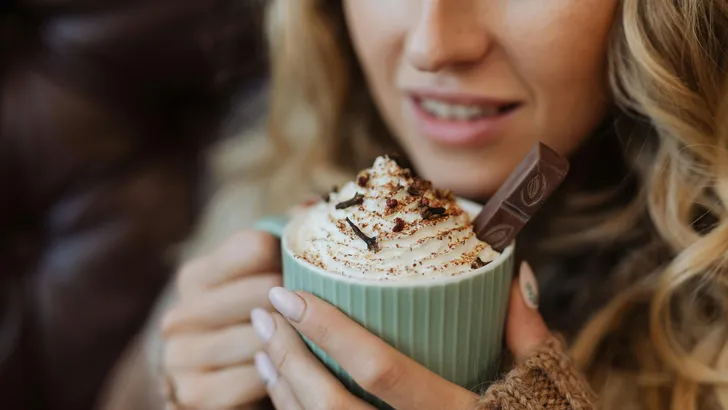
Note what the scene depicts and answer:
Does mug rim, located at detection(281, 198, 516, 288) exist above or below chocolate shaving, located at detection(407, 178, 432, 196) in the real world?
below

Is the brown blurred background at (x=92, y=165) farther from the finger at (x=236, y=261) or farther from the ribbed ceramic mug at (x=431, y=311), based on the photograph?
the ribbed ceramic mug at (x=431, y=311)

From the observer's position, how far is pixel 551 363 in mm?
570

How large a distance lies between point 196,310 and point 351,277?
0.27 metres

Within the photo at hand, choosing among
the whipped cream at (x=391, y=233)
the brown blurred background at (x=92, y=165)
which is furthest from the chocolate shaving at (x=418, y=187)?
the brown blurred background at (x=92, y=165)

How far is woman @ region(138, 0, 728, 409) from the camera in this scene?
568mm

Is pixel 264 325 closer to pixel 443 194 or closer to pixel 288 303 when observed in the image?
pixel 288 303

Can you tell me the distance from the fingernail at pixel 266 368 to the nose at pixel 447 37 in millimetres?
329

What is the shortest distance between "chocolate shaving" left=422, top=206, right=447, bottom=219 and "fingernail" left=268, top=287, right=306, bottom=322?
0.12 m

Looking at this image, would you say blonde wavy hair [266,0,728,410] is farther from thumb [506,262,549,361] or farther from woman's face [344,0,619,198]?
thumb [506,262,549,361]

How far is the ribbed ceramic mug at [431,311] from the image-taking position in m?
0.52

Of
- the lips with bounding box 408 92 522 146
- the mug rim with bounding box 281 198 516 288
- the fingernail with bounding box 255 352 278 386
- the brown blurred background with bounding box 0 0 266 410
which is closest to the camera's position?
the mug rim with bounding box 281 198 516 288

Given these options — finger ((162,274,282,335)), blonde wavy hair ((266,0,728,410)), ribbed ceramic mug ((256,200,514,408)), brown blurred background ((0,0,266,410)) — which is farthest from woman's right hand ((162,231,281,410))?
brown blurred background ((0,0,266,410))

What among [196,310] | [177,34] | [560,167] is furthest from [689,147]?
[177,34]

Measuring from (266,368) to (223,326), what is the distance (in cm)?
10
